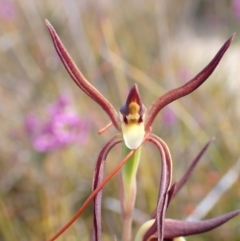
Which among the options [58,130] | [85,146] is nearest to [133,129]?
[58,130]

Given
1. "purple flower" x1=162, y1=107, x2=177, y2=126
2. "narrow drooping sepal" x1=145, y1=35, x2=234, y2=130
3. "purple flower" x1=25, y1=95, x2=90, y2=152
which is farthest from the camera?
"purple flower" x1=162, y1=107, x2=177, y2=126

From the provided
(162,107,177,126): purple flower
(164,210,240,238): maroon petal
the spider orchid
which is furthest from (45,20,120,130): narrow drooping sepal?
(162,107,177,126): purple flower

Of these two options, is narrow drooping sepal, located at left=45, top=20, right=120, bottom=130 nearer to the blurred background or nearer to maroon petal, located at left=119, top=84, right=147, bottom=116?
maroon petal, located at left=119, top=84, right=147, bottom=116

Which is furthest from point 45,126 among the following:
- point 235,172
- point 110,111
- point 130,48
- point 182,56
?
point 182,56

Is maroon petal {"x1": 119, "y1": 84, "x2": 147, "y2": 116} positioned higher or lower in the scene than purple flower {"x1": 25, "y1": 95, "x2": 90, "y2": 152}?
higher

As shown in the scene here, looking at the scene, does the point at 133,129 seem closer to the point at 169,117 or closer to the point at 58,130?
the point at 58,130

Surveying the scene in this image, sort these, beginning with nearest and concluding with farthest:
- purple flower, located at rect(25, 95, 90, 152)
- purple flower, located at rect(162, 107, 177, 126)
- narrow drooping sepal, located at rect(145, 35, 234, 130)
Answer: narrow drooping sepal, located at rect(145, 35, 234, 130)
purple flower, located at rect(25, 95, 90, 152)
purple flower, located at rect(162, 107, 177, 126)

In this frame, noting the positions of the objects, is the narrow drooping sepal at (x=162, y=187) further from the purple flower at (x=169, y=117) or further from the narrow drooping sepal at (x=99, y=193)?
the purple flower at (x=169, y=117)

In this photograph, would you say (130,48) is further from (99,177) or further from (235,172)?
(99,177)
